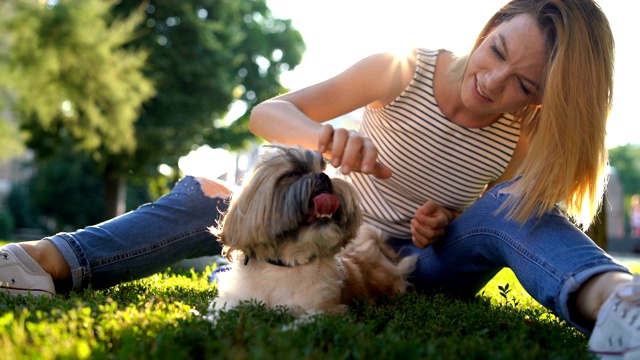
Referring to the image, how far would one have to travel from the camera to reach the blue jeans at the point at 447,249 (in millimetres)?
2826

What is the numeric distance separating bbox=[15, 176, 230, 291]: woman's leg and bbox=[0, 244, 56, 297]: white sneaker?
0.06 metres

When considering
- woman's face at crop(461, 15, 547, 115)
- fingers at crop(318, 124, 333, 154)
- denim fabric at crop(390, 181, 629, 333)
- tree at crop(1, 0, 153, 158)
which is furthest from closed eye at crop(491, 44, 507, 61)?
tree at crop(1, 0, 153, 158)

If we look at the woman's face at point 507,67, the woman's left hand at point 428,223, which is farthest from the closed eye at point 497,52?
the woman's left hand at point 428,223

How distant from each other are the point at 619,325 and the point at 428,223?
1.65 metres

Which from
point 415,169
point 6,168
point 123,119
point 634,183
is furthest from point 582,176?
point 634,183

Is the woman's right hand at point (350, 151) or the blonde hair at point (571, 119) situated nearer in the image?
the woman's right hand at point (350, 151)

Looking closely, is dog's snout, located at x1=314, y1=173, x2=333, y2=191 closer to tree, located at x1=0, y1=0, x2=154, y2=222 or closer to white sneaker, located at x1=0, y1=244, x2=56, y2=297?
white sneaker, located at x1=0, y1=244, x2=56, y2=297

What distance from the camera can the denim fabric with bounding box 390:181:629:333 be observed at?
2.76 metres

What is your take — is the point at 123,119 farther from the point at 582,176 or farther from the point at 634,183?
the point at 634,183

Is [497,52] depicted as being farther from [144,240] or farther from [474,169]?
[144,240]

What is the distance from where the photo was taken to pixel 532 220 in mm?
3166

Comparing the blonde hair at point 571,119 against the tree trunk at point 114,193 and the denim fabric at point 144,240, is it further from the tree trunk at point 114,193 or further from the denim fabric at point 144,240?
the tree trunk at point 114,193

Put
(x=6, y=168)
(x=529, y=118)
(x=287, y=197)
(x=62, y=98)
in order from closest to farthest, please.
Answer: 1. (x=287, y=197)
2. (x=529, y=118)
3. (x=62, y=98)
4. (x=6, y=168)

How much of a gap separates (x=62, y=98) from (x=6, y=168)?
29855 millimetres
